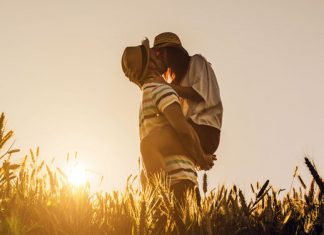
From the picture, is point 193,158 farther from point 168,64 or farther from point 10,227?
point 10,227

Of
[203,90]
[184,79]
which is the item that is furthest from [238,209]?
[184,79]

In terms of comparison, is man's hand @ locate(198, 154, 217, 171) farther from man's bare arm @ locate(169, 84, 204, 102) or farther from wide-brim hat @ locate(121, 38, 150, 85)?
wide-brim hat @ locate(121, 38, 150, 85)

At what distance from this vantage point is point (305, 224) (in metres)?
1.59

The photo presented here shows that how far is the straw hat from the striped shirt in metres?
0.76

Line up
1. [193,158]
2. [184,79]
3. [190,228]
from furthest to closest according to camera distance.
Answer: [184,79]
[193,158]
[190,228]

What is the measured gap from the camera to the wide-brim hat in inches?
97.3

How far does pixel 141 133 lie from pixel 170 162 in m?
0.32

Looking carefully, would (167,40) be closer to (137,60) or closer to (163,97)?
(137,60)

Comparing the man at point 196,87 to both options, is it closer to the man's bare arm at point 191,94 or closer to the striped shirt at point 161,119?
the man's bare arm at point 191,94

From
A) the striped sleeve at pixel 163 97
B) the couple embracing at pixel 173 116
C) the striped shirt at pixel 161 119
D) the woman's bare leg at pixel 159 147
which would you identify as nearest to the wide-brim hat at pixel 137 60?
the couple embracing at pixel 173 116

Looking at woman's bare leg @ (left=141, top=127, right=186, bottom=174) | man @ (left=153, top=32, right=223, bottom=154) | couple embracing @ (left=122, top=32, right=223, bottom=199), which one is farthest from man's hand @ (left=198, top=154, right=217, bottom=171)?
man @ (left=153, top=32, right=223, bottom=154)

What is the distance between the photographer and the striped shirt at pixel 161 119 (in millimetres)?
2256

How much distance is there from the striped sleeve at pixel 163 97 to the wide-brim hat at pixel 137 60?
0.24 meters

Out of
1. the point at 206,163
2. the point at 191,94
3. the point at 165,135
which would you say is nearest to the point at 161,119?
the point at 165,135
